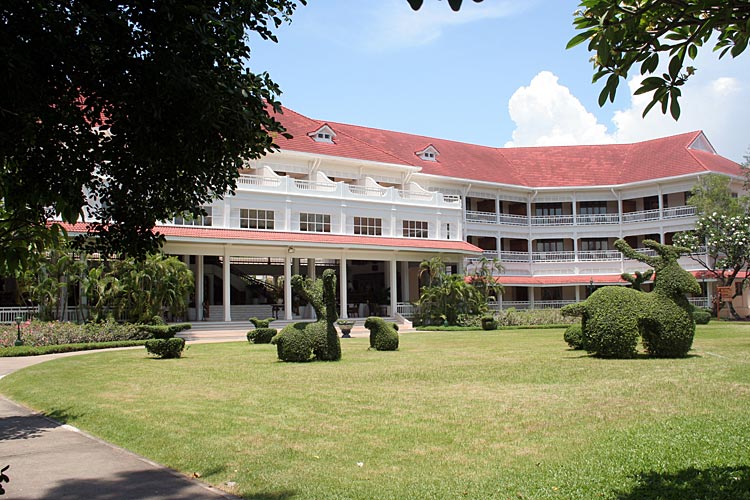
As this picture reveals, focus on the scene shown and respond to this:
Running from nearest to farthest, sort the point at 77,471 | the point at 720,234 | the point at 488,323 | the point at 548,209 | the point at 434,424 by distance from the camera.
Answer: the point at 77,471 → the point at 434,424 → the point at 488,323 → the point at 720,234 → the point at 548,209

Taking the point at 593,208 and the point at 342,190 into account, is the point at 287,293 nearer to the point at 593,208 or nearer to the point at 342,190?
the point at 342,190

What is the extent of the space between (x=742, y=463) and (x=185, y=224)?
2862 centimetres

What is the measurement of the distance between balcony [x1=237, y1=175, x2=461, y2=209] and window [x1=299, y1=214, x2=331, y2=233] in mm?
1178

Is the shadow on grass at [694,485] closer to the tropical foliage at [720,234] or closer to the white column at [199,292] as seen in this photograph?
the white column at [199,292]

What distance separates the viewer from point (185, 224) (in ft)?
104

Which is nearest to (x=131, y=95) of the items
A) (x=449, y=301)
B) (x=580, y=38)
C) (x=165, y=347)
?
(x=580, y=38)

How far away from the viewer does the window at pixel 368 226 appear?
37.2 metres

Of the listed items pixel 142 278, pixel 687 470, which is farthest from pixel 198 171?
pixel 142 278

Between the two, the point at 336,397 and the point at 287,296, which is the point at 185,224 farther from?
the point at 336,397

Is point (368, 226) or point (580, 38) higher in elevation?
point (368, 226)

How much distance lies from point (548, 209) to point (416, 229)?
13877mm

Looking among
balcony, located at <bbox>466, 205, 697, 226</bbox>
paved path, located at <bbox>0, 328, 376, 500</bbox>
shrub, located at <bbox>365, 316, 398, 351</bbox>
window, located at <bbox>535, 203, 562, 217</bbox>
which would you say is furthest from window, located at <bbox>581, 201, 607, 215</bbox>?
paved path, located at <bbox>0, 328, 376, 500</bbox>

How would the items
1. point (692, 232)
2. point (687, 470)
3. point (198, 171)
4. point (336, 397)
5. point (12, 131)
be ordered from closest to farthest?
point (12, 131) → point (198, 171) → point (687, 470) → point (336, 397) → point (692, 232)

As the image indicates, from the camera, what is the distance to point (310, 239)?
3378cm
